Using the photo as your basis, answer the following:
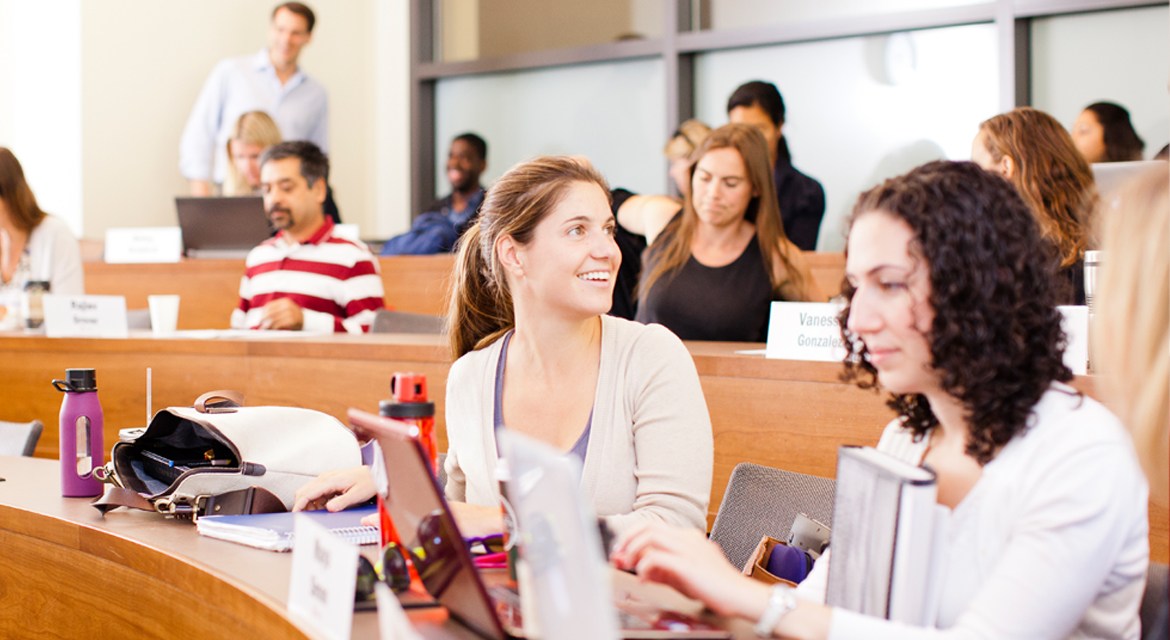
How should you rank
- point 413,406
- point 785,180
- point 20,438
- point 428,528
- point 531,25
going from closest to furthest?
point 428,528
point 413,406
point 20,438
point 785,180
point 531,25

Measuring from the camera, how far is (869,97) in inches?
188

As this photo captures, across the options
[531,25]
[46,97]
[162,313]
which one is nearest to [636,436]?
[162,313]

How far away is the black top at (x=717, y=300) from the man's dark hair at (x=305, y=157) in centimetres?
142

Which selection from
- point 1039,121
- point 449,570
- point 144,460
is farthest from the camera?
point 1039,121

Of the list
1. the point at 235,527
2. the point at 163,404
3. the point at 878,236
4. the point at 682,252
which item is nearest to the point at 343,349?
the point at 163,404

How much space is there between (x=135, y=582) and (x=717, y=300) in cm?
192

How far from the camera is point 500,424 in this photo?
1.62 meters

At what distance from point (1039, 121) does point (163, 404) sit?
2515 mm

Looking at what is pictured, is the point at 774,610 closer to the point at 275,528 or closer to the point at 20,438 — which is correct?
the point at 275,528

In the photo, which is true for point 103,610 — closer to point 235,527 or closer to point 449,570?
point 235,527

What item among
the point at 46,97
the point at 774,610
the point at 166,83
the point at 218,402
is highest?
the point at 166,83

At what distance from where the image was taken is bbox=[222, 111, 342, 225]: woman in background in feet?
16.3

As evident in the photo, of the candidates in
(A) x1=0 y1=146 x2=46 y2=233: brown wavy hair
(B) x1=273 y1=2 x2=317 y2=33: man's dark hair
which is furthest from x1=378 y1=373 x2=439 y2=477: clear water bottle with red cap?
(B) x1=273 y1=2 x2=317 y2=33: man's dark hair

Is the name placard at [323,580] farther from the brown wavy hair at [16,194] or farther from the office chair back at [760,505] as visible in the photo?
the brown wavy hair at [16,194]
